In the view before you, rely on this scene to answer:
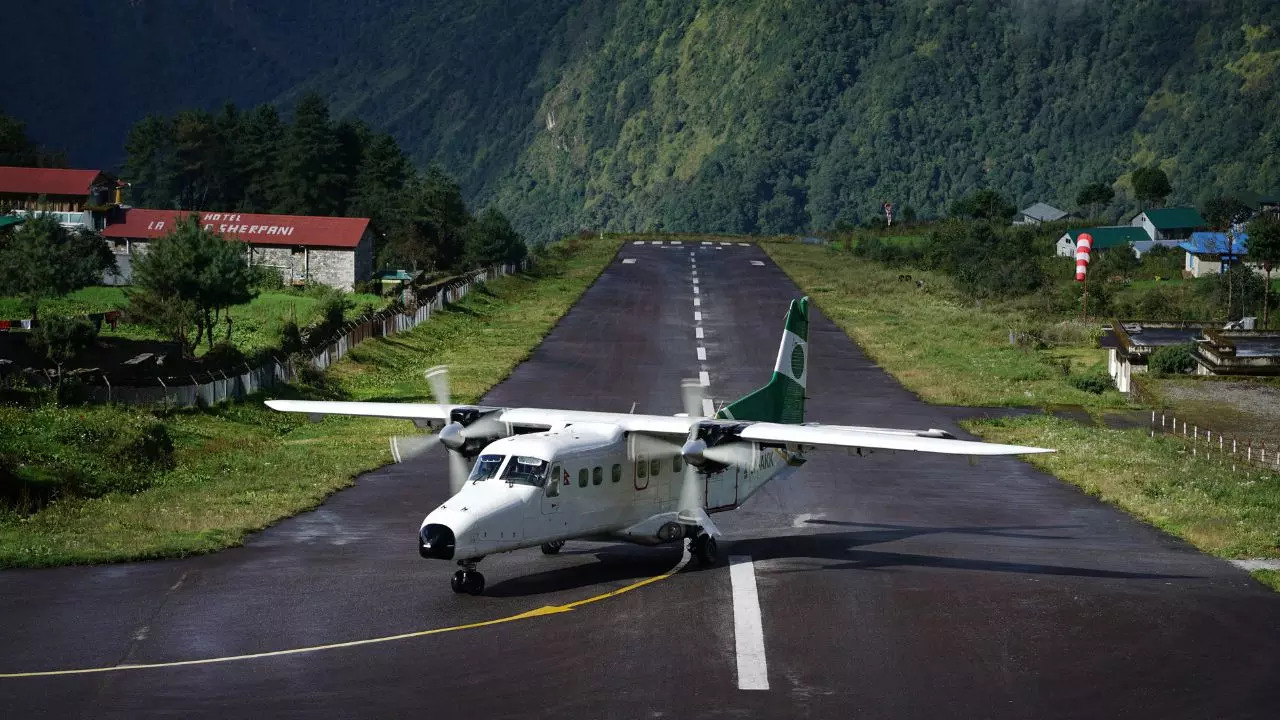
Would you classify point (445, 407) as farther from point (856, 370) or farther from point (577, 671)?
point (856, 370)

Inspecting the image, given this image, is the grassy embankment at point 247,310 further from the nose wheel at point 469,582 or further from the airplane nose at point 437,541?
the airplane nose at point 437,541

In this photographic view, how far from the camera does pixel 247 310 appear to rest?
298 ft

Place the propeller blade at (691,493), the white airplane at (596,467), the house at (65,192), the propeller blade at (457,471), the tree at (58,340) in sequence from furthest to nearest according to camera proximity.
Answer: the house at (65,192) → the tree at (58,340) → the propeller blade at (691,493) → the propeller blade at (457,471) → the white airplane at (596,467)

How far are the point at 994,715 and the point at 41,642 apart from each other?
56.5 feet

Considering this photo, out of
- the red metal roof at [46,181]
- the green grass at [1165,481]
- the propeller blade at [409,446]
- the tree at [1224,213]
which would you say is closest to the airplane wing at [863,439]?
the propeller blade at [409,446]

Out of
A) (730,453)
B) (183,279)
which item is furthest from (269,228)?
(730,453)

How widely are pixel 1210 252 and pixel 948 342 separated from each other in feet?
201

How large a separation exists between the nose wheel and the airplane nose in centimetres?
181

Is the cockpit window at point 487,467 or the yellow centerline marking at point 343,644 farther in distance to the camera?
the cockpit window at point 487,467

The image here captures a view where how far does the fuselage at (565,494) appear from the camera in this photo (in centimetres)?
2755

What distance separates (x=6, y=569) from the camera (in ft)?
101

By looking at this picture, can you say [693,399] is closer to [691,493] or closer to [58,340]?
[691,493]

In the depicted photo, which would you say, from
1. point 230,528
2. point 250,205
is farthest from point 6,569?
point 250,205

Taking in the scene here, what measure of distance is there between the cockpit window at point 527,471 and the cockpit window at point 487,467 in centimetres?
23
